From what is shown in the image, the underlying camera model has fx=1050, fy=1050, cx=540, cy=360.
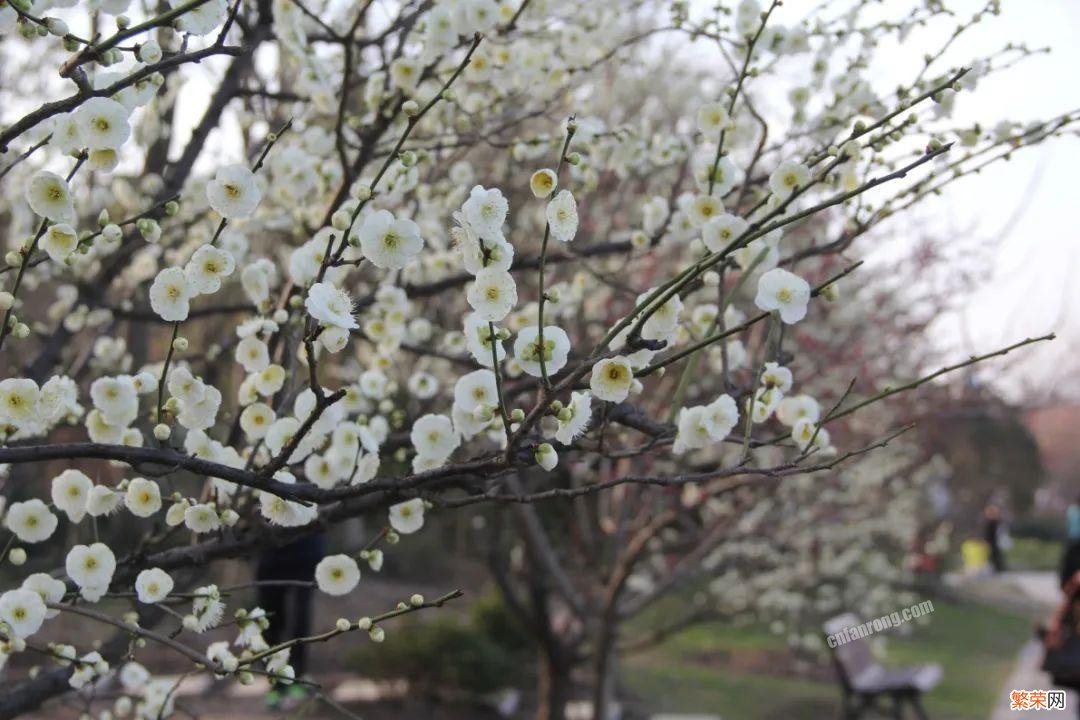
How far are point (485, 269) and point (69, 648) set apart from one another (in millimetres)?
1397

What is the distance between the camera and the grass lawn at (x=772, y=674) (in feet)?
30.9

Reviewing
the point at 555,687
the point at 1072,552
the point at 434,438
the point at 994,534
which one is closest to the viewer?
the point at 434,438

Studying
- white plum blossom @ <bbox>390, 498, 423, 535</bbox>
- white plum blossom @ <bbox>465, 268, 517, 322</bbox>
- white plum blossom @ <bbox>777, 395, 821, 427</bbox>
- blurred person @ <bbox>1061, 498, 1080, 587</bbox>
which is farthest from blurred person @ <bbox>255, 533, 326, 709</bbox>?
white plum blossom @ <bbox>465, 268, 517, 322</bbox>

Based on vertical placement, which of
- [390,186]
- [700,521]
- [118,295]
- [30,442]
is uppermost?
Result: [118,295]

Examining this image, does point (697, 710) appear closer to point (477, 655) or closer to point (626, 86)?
point (477, 655)

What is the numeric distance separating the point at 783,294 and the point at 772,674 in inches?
402

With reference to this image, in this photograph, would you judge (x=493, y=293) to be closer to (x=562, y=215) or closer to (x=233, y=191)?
(x=562, y=215)

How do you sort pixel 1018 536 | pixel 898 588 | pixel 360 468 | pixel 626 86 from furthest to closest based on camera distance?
pixel 1018 536 < pixel 898 588 < pixel 626 86 < pixel 360 468

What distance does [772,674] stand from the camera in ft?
37.0

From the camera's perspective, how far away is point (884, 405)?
8219mm

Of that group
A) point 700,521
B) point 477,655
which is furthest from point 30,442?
point 477,655

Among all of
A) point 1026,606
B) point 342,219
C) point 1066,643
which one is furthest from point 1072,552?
point 1026,606

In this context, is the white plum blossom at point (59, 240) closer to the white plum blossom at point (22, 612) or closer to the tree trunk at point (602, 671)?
the white plum blossom at point (22, 612)

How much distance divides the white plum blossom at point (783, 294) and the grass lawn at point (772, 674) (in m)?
7.70
